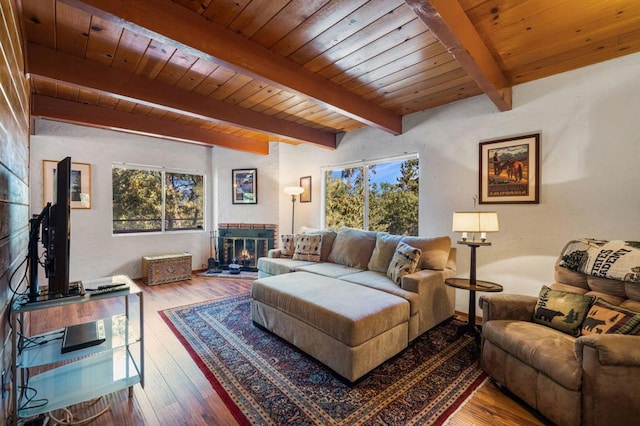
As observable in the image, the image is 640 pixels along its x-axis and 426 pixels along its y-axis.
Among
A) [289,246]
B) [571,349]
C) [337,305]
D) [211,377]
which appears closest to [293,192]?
[289,246]

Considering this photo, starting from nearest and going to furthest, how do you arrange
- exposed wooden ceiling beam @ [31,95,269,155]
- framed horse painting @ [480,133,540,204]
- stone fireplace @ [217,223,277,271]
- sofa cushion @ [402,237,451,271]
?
framed horse painting @ [480,133,540,204] → sofa cushion @ [402,237,451,271] → exposed wooden ceiling beam @ [31,95,269,155] → stone fireplace @ [217,223,277,271]

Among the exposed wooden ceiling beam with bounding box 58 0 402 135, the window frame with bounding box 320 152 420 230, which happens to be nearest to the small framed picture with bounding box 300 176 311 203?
the window frame with bounding box 320 152 420 230

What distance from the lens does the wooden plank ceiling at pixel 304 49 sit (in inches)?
65.0

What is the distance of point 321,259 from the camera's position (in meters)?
3.85

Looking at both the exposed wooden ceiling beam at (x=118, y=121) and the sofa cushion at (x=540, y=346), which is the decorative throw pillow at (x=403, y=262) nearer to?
the sofa cushion at (x=540, y=346)

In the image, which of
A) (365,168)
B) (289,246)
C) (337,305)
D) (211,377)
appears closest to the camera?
→ (211,377)

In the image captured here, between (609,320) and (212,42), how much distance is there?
300 cm

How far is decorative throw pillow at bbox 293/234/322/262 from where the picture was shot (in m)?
3.83

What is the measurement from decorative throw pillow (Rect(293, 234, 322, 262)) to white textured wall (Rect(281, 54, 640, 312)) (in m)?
1.40

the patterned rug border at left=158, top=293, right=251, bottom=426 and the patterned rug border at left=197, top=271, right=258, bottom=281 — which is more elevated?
the patterned rug border at left=197, top=271, right=258, bottom=281

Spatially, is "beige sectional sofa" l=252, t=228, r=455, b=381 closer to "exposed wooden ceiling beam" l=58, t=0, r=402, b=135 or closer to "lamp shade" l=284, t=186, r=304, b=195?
"lamp shade" l=284, t=186, r=304, b=195

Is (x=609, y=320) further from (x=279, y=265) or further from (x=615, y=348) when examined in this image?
(x=279, y=265)

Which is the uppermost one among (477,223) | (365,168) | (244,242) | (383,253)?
(365,168)

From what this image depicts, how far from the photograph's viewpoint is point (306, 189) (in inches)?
196
